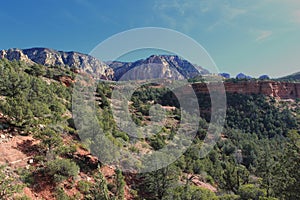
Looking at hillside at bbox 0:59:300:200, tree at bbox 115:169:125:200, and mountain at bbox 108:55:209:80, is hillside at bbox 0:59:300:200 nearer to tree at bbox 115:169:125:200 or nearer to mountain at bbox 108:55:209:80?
tree at bbox 115:169:125:200

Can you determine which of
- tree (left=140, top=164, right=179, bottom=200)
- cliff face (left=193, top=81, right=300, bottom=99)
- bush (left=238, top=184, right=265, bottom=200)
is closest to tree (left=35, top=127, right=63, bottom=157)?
tree (left=140, top=164, right=179, bottom=200)

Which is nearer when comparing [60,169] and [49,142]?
[60,169]

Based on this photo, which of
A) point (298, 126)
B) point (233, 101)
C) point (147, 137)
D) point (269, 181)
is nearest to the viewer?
point (269, 181)

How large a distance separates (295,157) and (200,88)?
58526mm

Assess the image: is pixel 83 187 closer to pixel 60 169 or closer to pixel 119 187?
pixel 60 169

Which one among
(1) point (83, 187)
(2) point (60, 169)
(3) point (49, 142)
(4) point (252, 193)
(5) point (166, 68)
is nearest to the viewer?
(2) point (60, 169)

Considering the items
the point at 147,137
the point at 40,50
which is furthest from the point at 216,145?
the point at 40,50

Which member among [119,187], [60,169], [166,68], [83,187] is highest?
[166,68]

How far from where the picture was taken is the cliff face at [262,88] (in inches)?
2638

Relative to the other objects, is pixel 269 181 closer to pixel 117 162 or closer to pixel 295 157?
pixel 295 157

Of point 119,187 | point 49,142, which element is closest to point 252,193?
point 119,187

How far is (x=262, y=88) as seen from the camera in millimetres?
67438

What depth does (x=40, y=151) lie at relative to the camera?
504 inches

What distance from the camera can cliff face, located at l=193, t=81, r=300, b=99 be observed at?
67.0 metres
